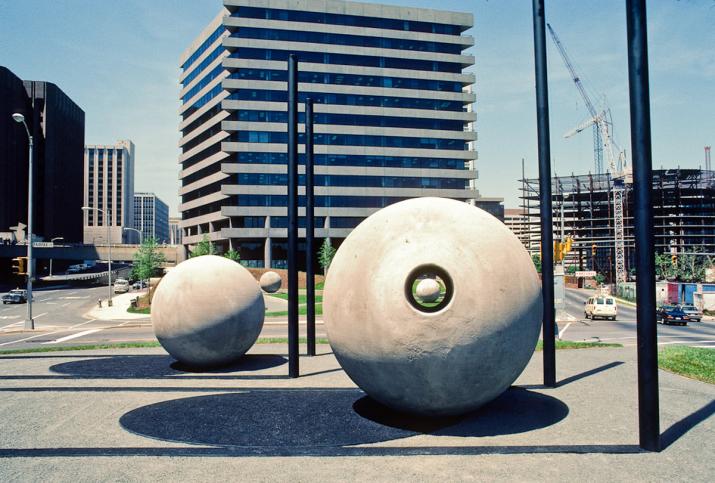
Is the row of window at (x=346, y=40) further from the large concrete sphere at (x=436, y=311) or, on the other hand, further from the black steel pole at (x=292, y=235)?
the large concrete sphere at (x=436, y=311)

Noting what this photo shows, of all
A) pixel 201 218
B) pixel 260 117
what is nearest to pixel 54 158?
pixel 201 218

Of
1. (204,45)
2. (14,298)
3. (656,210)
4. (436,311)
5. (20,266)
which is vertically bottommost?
(14,298)

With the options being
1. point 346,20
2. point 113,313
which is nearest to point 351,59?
point 346,20

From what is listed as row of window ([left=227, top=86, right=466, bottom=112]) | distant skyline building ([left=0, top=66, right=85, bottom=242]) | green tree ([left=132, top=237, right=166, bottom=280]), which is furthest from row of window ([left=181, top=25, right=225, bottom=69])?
green tree ([left=132, top=237, right=166, bottom=280])

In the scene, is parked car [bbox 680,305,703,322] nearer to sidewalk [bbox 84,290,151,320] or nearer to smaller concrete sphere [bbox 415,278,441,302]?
smaller concrete sphere [bbox 415,278,441,302]

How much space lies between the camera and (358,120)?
251 ft

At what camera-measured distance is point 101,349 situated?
18.6 meters

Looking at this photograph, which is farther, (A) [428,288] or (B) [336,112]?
(B) [336,112]

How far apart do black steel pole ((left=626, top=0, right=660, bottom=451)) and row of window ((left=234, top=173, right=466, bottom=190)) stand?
6269 centimetres

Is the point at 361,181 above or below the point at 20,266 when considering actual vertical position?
above

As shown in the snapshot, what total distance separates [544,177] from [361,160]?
65267 mm

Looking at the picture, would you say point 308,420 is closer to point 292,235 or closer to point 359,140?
point 292,235

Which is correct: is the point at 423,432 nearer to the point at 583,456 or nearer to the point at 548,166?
the point at 583,456

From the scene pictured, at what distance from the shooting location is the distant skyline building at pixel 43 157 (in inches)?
3890
